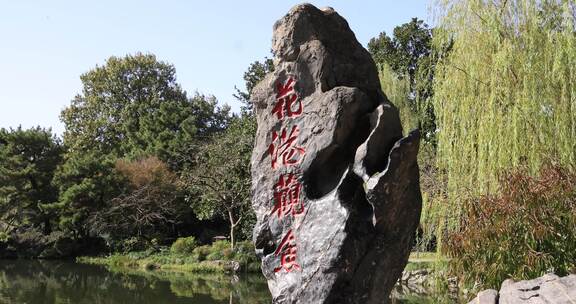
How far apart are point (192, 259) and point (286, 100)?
37.3ft

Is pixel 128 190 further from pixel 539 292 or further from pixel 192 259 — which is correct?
pixel 539 292

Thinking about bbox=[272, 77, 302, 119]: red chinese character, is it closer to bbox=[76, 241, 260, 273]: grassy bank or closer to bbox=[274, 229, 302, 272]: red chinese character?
bbox=[274, 229, 302, 272]: red chinese character

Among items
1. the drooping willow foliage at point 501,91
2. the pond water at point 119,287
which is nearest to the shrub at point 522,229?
the drooping willow foliage at point 501,91

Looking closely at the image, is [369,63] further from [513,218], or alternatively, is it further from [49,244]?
[49,244]

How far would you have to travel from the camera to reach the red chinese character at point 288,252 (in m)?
3.46

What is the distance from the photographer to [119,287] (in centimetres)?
1120

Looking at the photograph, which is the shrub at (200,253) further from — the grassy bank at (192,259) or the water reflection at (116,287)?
the water reflection at (116,287)

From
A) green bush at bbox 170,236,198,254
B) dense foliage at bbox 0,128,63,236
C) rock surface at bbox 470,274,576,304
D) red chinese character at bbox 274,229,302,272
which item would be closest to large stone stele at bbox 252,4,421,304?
red chinese character at bbox 274,229,302,272

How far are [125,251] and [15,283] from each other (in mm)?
4776

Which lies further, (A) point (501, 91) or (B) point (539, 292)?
(A) point (501, 91)

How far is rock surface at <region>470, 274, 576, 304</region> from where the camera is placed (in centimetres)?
400

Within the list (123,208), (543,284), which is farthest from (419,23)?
(543,284)

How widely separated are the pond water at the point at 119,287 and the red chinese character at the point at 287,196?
6.15m

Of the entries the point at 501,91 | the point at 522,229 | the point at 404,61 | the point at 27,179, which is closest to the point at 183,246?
the point at 27,179
